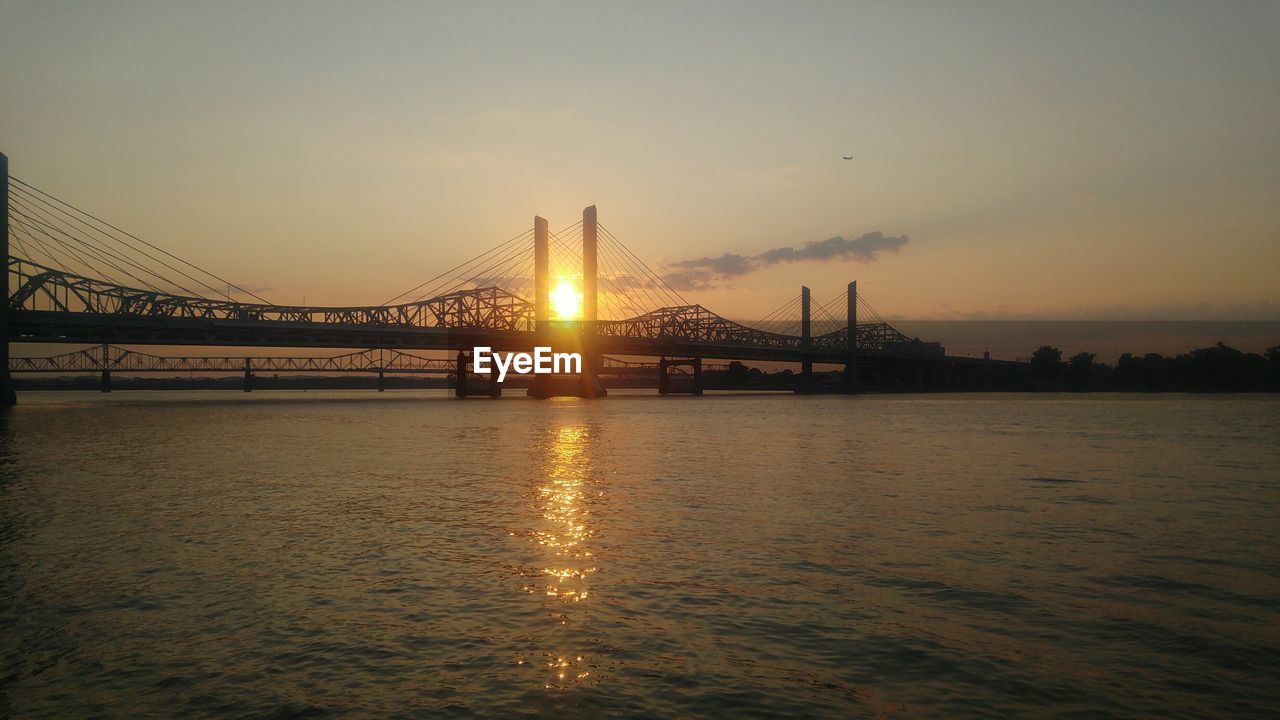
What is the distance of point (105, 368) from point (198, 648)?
663ft

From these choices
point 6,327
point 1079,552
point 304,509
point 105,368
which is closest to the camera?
point 1079,552

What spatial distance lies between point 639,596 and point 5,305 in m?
78.6

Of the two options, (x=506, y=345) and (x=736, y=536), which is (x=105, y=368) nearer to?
(x=506, y=345)

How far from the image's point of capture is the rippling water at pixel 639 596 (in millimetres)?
6066

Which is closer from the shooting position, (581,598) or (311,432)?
(581,598)

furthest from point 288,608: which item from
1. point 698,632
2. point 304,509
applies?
point 304,509

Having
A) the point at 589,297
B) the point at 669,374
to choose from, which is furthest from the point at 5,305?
the point at 669,374

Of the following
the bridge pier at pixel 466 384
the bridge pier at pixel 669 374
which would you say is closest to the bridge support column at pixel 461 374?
the bridge pier at pixel 466 384

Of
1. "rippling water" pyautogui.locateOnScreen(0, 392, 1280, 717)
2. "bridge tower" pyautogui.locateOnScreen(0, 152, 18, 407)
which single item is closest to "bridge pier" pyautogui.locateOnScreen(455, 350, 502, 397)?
"bridge tower" pyautogui.locateOnScreen(0, 152, 18, 407)

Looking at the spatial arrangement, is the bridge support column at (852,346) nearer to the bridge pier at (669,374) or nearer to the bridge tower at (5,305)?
the bridge pier at (669,374)

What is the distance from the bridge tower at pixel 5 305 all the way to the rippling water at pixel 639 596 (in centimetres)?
5965

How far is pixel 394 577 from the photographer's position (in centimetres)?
965

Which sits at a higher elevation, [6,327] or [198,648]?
[6,327]

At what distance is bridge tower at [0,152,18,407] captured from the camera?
6631 centimetres
